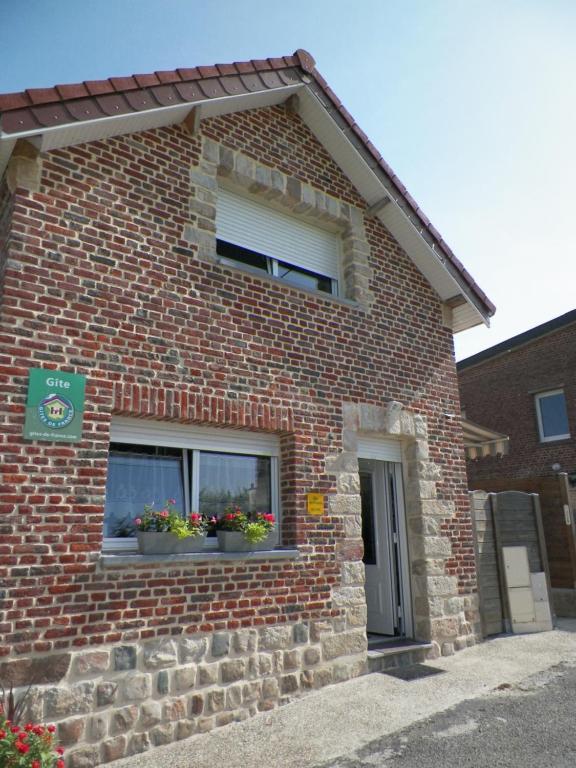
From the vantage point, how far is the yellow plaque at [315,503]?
6.30m

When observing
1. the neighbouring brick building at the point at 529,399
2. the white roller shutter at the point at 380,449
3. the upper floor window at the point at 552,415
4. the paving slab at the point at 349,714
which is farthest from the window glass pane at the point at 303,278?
the upper floor window at the point at 552,415

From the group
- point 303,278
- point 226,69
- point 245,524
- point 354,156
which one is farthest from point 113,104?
point 245,524

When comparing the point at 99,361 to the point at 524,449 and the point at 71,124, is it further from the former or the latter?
the point at 524,449

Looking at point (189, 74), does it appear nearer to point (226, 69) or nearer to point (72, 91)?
point (226, 69)

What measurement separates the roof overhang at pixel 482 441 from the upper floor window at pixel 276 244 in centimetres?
506

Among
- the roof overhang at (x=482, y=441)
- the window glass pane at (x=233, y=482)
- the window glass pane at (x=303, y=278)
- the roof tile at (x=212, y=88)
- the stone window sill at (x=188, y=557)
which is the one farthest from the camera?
the roof overhang at (x=482, y=441)

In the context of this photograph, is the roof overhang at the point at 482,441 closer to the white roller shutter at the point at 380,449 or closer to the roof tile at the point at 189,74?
the white roller shutter at the point at 380,449

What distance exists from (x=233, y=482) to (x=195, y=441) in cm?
63

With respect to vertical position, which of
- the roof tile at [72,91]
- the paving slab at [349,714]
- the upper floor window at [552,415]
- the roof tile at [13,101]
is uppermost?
the roof tile at [72,91]

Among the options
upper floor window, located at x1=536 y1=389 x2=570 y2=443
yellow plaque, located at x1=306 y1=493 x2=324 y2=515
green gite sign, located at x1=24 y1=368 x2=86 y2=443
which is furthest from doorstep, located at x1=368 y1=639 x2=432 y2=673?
upper floor window, located at x1=536 y1=389 x2=570 y2=443

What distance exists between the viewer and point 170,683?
4906mm

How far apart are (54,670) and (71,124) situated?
4535 millimetres

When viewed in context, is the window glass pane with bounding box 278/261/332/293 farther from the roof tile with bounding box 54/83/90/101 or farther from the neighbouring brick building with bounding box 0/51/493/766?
the roof tile with bounding box 54/83/90/101

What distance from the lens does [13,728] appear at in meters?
3.55
